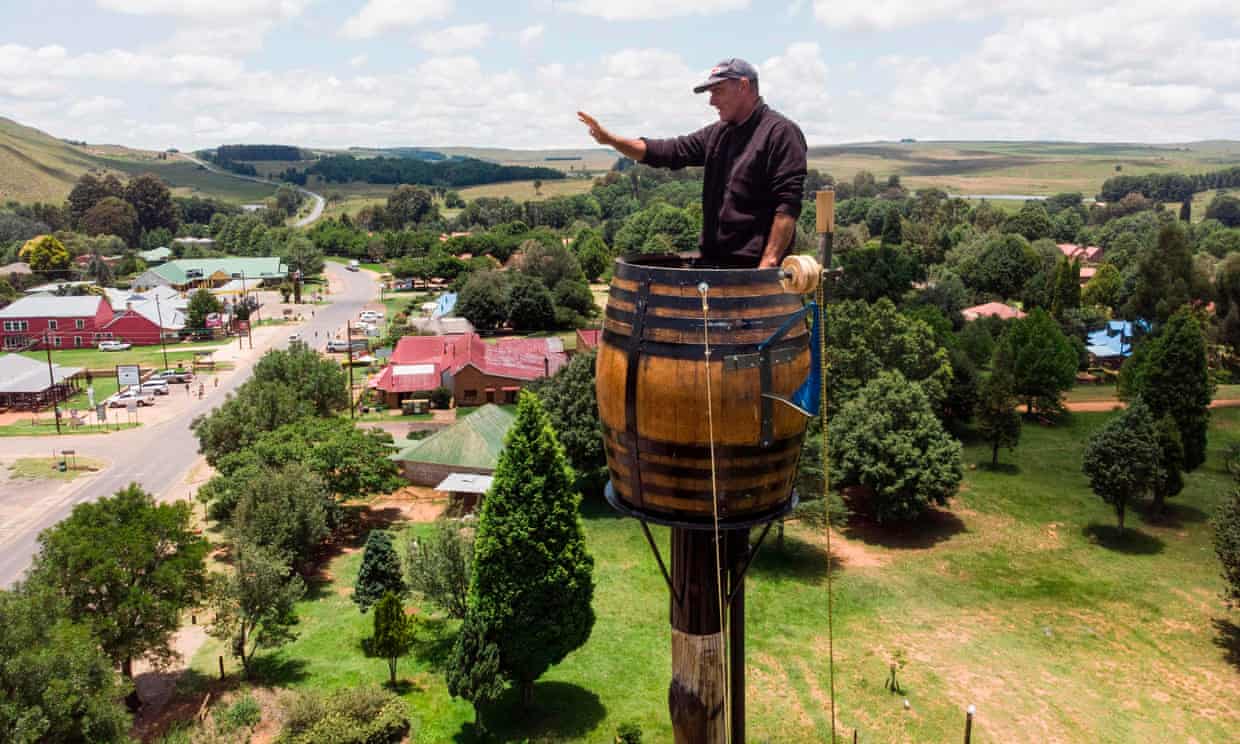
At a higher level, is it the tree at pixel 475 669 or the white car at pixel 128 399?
the white car at pixel 128 399

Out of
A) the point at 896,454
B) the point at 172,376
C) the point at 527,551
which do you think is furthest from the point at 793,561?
the point at 172,376

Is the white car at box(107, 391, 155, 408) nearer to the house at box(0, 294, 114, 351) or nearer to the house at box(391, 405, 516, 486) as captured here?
the house at box(0, 294, 114, 351)

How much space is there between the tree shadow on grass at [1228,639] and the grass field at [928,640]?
0.09 meters

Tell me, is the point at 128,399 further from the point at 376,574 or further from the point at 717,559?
the point at 717,559

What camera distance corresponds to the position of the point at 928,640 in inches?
1251

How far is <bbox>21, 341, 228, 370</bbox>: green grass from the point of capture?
75500mm

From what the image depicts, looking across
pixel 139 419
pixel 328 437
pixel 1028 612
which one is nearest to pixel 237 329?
pixel 139 419

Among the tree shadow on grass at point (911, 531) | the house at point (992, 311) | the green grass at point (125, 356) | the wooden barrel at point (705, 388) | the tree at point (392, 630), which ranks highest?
the wooden barrel at point (705, 388)

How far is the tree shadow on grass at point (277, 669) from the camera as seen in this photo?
2802 cm

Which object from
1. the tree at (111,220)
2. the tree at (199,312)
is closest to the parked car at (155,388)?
the tree at (199,312)

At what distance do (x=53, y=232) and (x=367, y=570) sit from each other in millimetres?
147892

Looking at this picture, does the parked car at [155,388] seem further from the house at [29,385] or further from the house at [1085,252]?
the house at [1085,252]

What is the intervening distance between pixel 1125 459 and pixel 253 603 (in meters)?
→ 37.8

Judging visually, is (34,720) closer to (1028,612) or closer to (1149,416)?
(1028,612)
